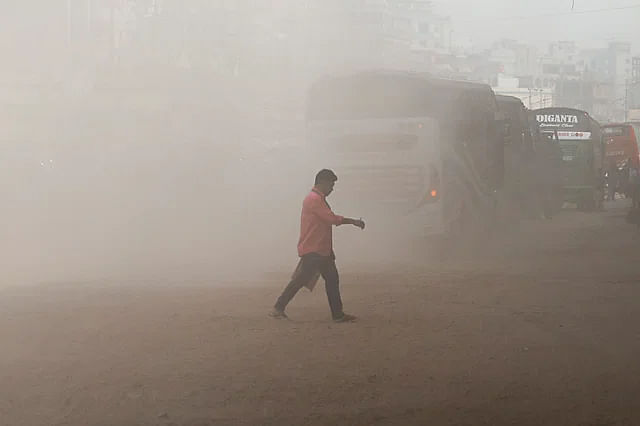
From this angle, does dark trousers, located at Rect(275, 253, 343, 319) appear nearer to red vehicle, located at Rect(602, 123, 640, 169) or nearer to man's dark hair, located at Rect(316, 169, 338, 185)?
man's dark hair, located at Rect(316, 169, 338, 185)

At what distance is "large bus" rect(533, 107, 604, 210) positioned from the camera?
31.0 m

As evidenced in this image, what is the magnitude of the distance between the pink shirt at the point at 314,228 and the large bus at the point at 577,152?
22.4 metres

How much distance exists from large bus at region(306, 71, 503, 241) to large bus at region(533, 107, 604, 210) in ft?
47.8

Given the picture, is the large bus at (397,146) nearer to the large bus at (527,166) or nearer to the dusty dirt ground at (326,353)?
the dusty dirt ground at (326,353)

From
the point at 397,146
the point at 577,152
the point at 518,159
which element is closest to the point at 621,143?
the point at 577,152

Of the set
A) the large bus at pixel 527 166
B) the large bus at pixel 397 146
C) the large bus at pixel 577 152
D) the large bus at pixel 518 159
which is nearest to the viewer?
the large bus at pixel 397 146

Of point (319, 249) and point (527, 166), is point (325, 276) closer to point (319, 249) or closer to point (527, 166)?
point (319, 249)

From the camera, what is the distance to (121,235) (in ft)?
65.1

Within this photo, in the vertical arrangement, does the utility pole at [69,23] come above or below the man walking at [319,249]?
above

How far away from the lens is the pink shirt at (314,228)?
9094 millimetres

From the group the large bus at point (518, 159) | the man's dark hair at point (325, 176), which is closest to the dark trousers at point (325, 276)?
the man's dark hair at point (325, 176)

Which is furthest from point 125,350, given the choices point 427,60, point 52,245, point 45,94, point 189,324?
point 427,60

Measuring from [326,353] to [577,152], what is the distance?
25.1 metres

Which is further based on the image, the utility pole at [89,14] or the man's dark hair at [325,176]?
the utility pole at [89,14]
